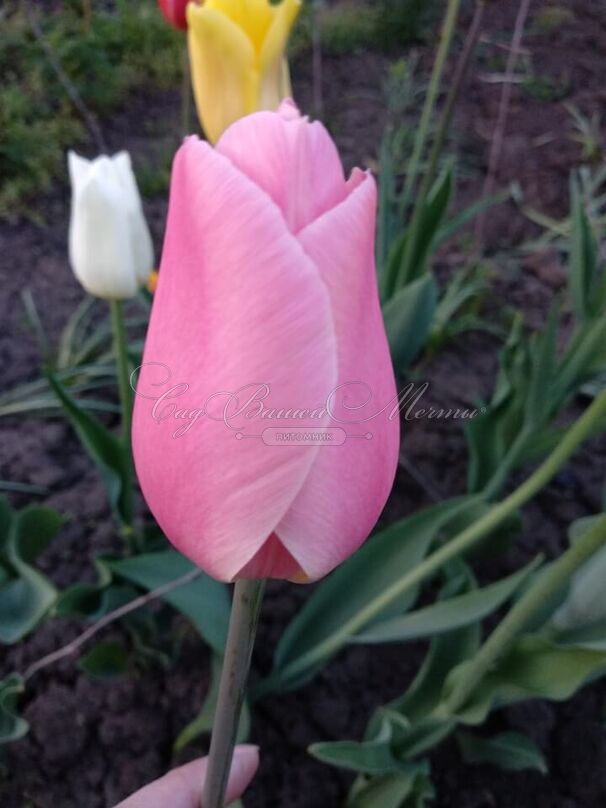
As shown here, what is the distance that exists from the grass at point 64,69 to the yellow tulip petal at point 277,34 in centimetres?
117

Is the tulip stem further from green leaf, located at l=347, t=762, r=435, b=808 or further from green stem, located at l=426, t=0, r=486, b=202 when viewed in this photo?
green stem, located at l=426, t=0, r=486, b=202

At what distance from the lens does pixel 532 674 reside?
2.00 feet

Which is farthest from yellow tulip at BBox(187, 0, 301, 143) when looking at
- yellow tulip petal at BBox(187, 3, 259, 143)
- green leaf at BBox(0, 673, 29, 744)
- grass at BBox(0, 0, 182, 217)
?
grass at BBox(0, 0, 182, 217)

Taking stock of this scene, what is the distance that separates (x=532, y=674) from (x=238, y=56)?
584 mm

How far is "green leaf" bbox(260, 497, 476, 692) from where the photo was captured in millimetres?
709

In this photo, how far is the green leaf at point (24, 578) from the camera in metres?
0.65

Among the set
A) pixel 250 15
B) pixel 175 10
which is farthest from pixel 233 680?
pixel 175 10

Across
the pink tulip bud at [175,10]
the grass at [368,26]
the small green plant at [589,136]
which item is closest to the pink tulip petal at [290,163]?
the pink tulip bud at [175,10]

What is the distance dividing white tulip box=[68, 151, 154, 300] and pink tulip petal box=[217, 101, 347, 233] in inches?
18.6

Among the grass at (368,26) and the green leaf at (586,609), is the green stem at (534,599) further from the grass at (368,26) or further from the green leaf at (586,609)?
the grass at (368,26)

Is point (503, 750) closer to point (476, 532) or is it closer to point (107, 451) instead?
point (476, 532)

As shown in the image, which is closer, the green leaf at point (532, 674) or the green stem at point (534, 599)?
the green stem at point (534, 599)

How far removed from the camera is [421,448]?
118 centimetres

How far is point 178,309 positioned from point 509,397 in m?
0.71
